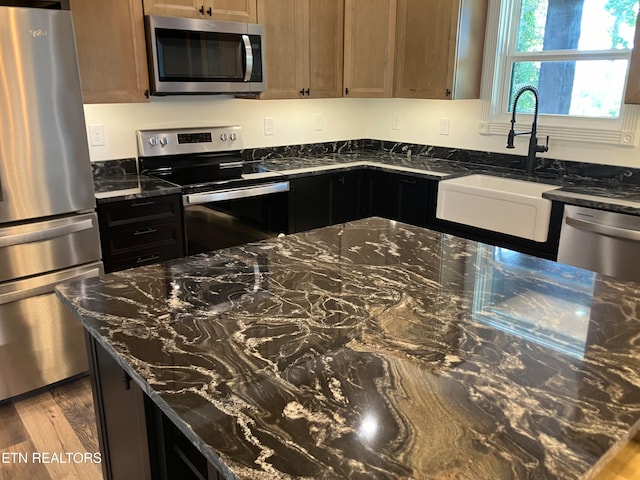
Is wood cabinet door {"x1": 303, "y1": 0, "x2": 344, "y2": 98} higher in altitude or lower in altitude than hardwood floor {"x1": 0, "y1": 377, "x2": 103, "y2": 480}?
higher

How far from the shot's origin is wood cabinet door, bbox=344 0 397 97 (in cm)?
375

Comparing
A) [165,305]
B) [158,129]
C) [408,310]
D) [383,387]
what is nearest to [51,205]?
[158,129]

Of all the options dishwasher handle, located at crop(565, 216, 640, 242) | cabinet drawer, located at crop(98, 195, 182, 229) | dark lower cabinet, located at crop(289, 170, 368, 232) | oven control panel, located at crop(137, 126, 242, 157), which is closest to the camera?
dishwasher handle, located at crop(565, 216, 640, 242)

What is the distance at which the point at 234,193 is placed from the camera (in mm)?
3164

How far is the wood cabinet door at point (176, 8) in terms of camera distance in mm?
2867

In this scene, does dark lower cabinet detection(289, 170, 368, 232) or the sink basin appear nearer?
the sink basin

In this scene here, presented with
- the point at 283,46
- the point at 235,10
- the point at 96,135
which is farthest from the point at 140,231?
the point at 283,46

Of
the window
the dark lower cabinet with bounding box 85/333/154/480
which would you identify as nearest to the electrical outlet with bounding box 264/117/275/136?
the window

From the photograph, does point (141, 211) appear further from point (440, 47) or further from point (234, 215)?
point (440, 47)

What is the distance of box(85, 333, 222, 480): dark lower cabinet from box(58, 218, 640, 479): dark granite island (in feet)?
0.24

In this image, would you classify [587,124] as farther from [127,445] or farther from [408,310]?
[127,445]

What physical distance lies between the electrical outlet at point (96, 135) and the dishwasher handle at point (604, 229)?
2737 millimetres

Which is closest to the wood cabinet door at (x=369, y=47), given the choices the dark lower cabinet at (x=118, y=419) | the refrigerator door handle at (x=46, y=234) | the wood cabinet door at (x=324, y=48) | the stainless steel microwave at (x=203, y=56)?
the wood cabinet door at (x=324, y=48)

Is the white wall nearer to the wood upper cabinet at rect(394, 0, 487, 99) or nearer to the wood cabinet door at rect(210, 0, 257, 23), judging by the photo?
the wood cabinet door at rect(210, 0, 257, 23)
